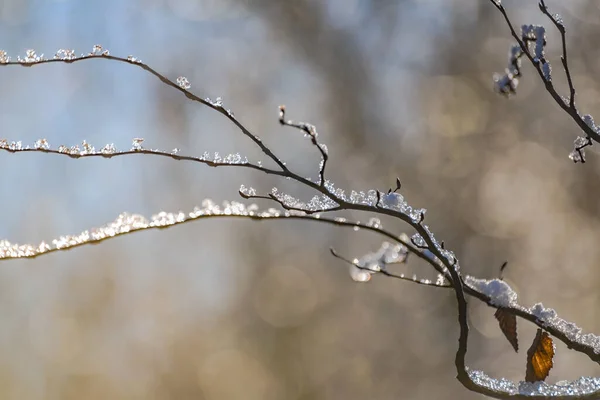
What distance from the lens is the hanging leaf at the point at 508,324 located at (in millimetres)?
656

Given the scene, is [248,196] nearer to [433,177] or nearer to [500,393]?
[500,393]

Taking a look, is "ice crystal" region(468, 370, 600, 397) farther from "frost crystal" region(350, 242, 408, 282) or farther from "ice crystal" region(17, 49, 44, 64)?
"ice crystal" region(17, 49, 44, 64)

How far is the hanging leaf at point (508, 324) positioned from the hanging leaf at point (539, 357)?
40 mm

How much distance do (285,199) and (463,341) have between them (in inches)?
11.4

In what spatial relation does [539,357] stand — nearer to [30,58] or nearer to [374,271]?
[374,271]

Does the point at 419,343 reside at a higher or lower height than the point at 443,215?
lower

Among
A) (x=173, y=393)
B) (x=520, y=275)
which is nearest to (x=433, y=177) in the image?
(x=520, y=275)

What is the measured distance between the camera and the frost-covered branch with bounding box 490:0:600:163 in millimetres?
716

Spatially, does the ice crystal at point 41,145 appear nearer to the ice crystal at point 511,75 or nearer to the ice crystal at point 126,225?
the ice crystal at point 126,225

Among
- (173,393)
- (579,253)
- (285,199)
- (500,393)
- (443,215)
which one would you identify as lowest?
(500,393)

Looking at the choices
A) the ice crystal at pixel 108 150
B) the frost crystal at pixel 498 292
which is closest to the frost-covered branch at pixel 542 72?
the frost crystal at pixel 498 292

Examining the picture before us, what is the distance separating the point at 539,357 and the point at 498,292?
10cm

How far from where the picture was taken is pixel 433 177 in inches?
116

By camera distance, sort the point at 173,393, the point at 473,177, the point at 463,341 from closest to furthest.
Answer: the point at 463,341, the point at 473,177, the point at 173,393
